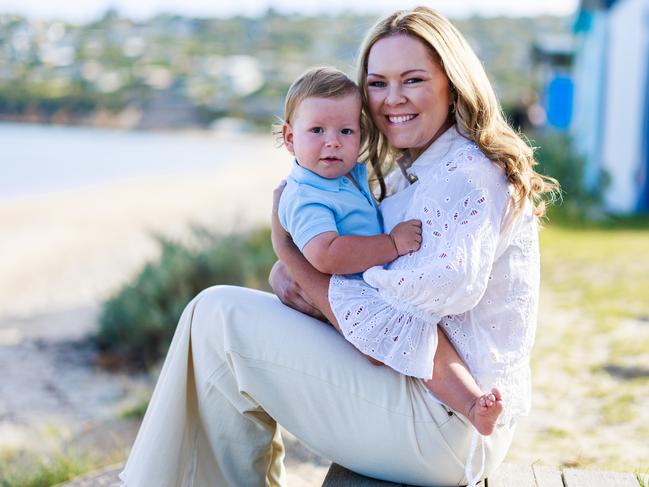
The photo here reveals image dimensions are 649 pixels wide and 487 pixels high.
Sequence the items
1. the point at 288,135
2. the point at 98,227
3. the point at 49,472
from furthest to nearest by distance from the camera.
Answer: the point at 98,227
the point at 49,472
the point at 288,135

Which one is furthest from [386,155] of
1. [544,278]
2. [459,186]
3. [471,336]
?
[544,278]

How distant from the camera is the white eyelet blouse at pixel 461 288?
2.12 m

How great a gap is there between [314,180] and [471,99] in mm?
474

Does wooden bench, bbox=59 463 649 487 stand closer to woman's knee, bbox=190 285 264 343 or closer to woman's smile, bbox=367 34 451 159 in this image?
woman's knee, bbox=190 285 264 343

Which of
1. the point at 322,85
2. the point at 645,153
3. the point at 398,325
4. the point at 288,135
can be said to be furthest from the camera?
the point at 645,153

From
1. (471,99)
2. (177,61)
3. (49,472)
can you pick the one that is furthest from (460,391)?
(177,61)

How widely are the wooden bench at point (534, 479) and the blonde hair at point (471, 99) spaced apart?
28.5 inches

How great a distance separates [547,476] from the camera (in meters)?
2.41

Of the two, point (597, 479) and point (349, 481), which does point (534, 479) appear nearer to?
point (597, 479)

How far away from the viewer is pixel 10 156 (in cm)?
3575

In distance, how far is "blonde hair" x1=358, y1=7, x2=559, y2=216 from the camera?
2.23 metres

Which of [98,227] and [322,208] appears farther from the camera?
[98,227]

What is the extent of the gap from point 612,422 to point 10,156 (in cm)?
3503

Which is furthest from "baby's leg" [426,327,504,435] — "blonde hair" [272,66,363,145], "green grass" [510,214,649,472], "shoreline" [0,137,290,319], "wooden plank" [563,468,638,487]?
"shoreline" [0,137,290,319]
